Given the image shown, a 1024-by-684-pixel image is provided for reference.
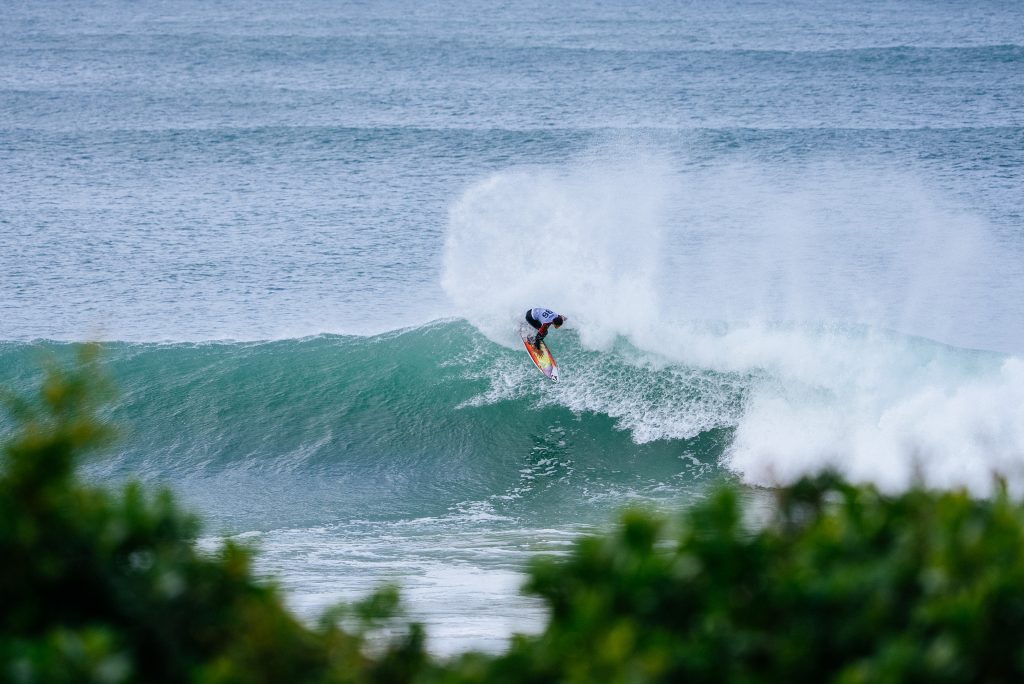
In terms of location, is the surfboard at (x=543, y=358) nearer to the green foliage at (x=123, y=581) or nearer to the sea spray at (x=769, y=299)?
the sea spray at (x=769, y=299)

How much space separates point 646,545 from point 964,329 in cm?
2272

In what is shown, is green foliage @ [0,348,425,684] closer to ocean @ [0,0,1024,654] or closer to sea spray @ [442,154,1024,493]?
ocean @ [0,0,1024,654]

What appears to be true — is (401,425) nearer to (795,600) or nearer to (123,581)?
(123,581)

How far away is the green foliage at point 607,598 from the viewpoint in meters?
4.70

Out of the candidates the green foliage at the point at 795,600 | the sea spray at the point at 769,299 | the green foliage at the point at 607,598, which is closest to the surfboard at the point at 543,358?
the sea spray at the point at 769,299

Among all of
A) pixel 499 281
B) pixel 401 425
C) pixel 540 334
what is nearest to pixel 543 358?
pixel 540 334

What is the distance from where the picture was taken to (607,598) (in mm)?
5125

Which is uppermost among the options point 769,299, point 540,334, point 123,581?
point 123,581

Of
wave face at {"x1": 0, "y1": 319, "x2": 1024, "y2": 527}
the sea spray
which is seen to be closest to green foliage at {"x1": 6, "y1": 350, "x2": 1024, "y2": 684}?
the sea spray

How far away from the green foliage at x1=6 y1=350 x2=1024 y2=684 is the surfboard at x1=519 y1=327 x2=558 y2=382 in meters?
14.5

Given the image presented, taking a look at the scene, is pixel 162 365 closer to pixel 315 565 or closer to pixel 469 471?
pixel 469 471

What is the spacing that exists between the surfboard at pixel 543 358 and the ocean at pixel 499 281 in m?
0.28

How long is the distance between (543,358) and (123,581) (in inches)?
604

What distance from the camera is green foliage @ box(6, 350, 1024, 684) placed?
15.4ft
